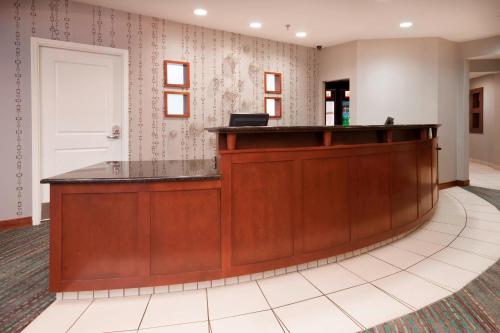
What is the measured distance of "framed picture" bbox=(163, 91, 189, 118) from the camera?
4816 mm

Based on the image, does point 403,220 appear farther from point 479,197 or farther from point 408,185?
point 479,197

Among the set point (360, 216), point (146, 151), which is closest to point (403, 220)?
point (360, 216)

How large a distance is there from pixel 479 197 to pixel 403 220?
3125 mm

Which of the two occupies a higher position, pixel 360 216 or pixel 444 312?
pixel 360 216

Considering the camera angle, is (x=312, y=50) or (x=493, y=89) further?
(x=493, y=89)

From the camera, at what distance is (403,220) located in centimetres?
324

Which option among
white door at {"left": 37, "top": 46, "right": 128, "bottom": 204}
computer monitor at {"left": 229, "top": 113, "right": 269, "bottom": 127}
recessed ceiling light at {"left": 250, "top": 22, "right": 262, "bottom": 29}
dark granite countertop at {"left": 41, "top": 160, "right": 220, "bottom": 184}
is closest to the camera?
dark granite countertop at {"left": 41, "top": 160, "right": 220, "bottom": 184}

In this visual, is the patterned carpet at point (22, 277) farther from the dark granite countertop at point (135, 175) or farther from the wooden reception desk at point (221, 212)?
the dark granite countertop at point (135, 175)

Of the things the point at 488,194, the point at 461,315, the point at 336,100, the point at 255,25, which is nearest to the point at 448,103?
the point at 488,194

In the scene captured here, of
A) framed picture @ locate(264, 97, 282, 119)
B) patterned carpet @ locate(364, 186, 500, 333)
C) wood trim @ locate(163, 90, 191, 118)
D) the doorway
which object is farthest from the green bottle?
patterned carpet @ locate(364, 186, 500, 333)

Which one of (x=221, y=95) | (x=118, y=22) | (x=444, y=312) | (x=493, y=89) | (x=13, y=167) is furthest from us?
(x=493, y=89)

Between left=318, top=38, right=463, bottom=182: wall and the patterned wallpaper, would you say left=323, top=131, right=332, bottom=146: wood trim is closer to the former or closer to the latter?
the patterned wallpaper

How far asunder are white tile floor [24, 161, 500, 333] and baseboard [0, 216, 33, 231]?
7.62 feet

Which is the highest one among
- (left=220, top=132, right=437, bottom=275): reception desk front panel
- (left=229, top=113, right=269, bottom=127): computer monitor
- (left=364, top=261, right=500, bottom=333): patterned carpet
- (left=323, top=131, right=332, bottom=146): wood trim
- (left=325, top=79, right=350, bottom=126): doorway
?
(left=325, top=79, right=350, bottom=126): doorway
